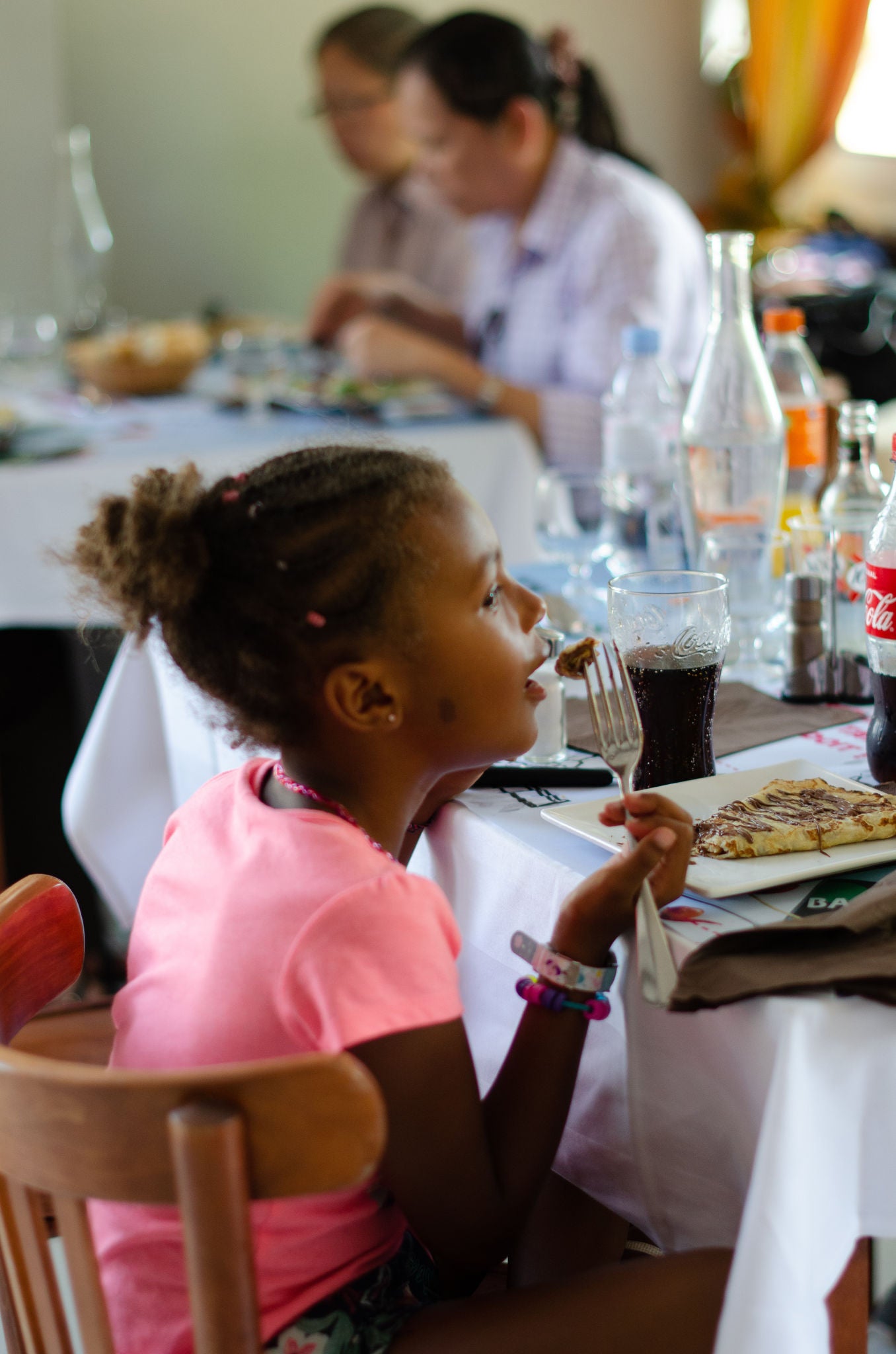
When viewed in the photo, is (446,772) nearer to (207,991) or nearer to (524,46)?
(207,991)

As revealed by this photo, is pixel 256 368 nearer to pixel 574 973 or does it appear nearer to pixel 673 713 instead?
pixel 673 713

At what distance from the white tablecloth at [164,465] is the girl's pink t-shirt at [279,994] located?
47.6 inches

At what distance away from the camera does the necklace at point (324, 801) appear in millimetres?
813

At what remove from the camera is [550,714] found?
102 cm

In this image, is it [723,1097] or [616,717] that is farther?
[616,717]

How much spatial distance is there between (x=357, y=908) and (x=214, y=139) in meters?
4.72

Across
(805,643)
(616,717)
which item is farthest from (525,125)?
(616,717)

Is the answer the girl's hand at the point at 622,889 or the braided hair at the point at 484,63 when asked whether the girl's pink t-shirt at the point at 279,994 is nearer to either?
the girl's hand at the point at 622,889

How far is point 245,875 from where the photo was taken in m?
0.77

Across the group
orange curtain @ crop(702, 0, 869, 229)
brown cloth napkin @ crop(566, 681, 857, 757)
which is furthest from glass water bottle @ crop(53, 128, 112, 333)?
orange curtain @ crop(702, 0, 869, 229)

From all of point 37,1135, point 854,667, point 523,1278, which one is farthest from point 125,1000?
point 854,667

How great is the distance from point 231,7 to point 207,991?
478 centimetres

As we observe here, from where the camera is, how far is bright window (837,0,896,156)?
5.20 meters

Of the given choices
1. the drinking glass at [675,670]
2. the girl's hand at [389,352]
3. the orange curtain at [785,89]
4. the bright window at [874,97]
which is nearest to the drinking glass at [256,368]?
the girl's hand at [389,352]
